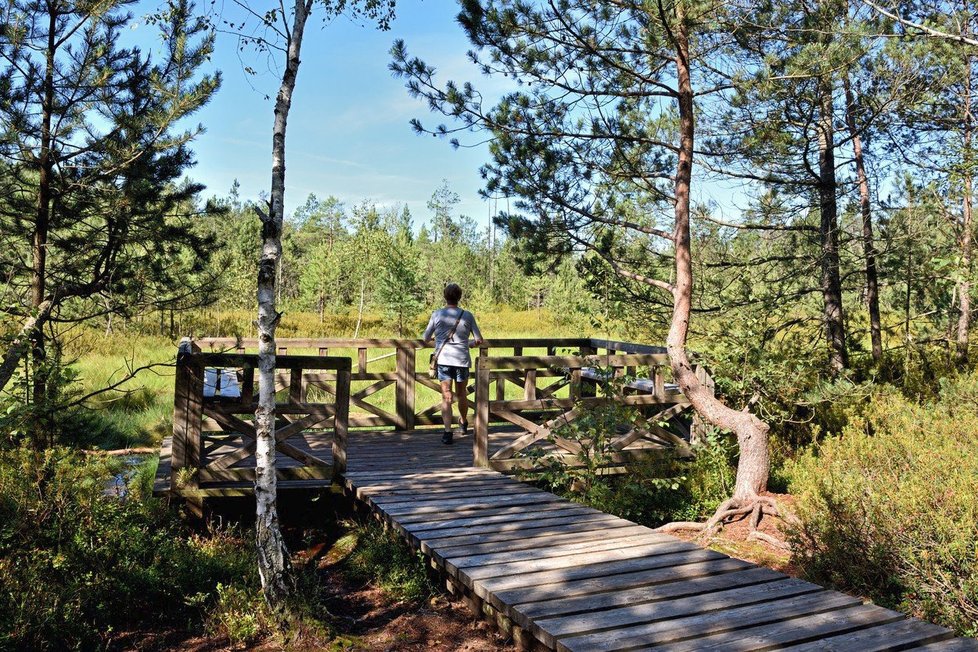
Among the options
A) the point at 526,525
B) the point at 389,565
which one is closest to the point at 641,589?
the point at 526,525

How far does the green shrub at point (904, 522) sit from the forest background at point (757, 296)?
20 millimetres

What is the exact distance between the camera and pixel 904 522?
15.6ft

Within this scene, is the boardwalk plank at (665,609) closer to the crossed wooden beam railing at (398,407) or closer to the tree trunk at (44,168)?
the crossed wooden beam railing at (398,407)

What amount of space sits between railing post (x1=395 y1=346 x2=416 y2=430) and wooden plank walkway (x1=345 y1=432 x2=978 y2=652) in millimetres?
2842

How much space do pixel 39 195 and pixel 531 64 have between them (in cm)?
502

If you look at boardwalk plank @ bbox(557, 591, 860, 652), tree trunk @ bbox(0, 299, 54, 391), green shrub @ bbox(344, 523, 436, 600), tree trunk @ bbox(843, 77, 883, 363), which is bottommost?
green shrub @ bbox(344, 523, 436, 600)

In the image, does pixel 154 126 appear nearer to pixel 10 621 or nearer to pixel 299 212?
pixel 10 621

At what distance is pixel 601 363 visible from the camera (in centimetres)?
719

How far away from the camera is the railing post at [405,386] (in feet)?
29.5

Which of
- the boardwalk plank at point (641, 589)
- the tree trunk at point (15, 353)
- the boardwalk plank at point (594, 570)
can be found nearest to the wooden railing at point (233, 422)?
the tree trunk at point (15, 353)

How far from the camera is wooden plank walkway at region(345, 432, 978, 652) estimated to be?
350cm

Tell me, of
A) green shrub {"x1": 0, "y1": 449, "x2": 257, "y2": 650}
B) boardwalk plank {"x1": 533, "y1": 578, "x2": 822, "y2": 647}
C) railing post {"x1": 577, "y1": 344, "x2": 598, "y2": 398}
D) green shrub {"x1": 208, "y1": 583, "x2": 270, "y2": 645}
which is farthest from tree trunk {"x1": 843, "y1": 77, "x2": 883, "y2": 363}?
green shrub {"x1": 0, "y1": 449, "x2": 257, "y2": 650}

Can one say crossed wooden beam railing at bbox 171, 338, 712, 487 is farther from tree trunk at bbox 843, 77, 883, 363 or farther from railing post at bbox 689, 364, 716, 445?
tree trunk at bbox 843, 77, 883, 363

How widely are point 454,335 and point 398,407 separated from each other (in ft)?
6.30
